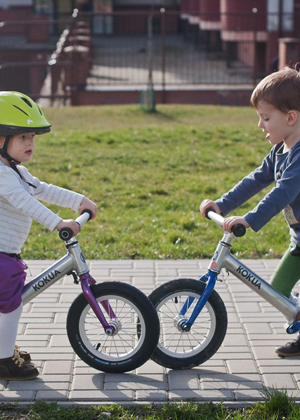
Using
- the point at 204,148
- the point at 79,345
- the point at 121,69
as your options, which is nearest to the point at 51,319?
the point at 79,345

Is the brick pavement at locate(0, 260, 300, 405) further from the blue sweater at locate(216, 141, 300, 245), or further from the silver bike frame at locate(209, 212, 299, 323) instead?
the blue sweater at locate(216, 141, 300, 245)

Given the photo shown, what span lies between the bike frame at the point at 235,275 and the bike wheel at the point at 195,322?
4 cm

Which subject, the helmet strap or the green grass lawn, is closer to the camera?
the helmet strap

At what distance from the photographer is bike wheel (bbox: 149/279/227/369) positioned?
3.91 m

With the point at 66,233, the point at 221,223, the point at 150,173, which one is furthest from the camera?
the point at 150,173

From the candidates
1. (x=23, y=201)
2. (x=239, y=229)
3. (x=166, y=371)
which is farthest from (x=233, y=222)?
(x=23, y=201)

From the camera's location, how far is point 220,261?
3848 millimetres

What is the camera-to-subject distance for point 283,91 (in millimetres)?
3660

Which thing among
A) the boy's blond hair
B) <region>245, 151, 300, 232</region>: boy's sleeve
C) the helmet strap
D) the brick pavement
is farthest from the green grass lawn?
the boy's blond hair

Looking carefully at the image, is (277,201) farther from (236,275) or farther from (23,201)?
(23,201)

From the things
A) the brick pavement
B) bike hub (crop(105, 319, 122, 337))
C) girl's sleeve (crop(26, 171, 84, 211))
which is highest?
girl's sleeve (crop(26, 171, 84, 211))

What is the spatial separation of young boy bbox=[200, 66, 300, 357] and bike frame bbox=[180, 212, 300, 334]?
19cm

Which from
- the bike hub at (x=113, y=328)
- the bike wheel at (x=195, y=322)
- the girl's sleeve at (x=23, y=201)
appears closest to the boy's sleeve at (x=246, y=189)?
the bike wheel at (x=195, y=322)

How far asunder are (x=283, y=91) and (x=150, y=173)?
202 inches
